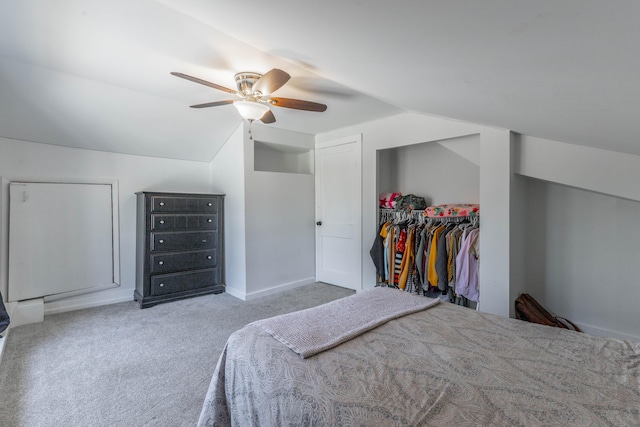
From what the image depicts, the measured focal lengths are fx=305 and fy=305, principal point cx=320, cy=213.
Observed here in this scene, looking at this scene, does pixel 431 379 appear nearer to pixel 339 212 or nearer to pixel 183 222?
pixel 339 212

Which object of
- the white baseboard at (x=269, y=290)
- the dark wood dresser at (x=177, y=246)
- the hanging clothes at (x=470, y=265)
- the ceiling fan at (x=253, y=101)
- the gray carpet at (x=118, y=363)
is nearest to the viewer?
the gray carpet at (x=118, y=363)

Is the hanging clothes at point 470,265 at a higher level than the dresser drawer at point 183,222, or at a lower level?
lower

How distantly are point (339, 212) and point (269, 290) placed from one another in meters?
1.45

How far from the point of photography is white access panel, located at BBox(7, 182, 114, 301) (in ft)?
10.4

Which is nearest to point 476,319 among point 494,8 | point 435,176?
point 494,8

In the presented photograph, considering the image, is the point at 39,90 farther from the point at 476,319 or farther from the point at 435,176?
the point at 435,176

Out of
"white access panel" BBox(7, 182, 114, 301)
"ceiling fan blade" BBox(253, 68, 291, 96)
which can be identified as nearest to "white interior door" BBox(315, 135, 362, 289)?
"ceiling fan blade" BBox(253, 68, 291, 96)

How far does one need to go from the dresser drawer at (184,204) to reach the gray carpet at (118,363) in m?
1.15

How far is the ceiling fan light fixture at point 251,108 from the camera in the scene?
95.1 inches

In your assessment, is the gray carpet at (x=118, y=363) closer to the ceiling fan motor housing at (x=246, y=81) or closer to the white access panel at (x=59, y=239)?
the white access panel at (x=59, y=239)

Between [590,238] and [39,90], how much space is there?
5310 millimetres

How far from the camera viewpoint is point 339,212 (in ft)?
14.4

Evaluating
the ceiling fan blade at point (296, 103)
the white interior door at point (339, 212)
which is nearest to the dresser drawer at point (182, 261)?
the white interior door at point (339, 212)

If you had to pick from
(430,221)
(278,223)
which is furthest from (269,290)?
(430,221)
